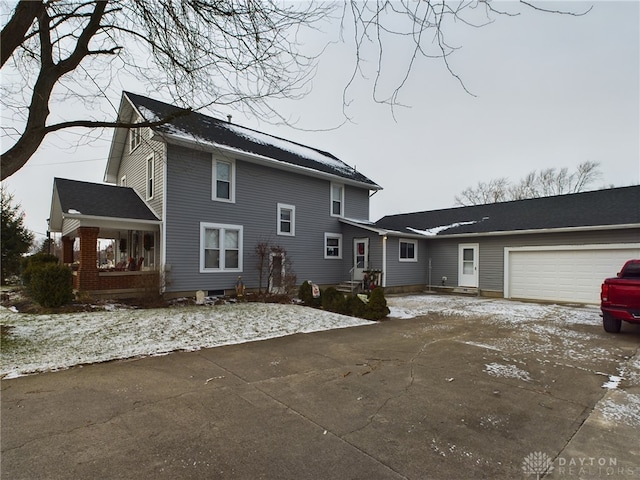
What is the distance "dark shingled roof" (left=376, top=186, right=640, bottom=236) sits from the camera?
12.3 metres

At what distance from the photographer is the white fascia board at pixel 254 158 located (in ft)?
36.2

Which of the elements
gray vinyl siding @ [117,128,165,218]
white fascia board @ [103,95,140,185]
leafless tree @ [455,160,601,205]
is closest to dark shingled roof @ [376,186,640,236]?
gray vinyl siding @ [117,128,165,218]

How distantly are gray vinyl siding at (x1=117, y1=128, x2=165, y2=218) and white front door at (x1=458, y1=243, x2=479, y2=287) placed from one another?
13.1m

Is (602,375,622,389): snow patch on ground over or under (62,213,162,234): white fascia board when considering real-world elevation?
under

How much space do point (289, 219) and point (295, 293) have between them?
3463 millimetres

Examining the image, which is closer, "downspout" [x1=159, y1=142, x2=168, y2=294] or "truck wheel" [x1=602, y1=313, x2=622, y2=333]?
"truck wheel" [x1=602, y1=313, x2=622, y2=333]

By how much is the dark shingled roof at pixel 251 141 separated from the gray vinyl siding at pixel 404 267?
401 cm

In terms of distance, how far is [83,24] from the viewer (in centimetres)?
557

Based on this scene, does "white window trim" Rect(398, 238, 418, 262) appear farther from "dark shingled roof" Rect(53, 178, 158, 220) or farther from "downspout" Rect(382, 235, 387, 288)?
"dark shingled roof" Rect(53, 178, 158, 220)

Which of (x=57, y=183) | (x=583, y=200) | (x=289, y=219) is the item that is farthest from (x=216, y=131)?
(x=583, y=200)

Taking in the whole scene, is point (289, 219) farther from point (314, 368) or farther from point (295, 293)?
point (314, 368)

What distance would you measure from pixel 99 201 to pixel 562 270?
16996 mm

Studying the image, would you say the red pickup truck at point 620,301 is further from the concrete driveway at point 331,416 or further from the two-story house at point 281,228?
the two-story house at point 281,228

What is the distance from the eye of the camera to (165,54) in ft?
17.6
